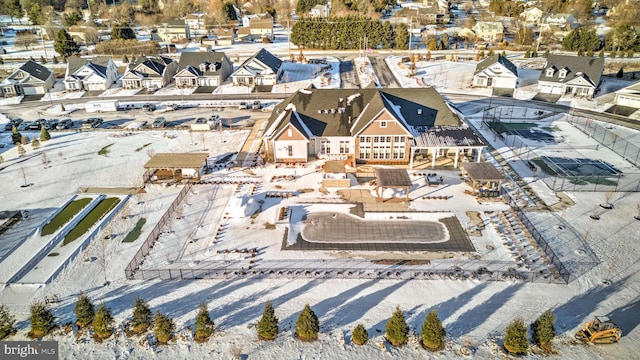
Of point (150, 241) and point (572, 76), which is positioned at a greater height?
point (572, 76)

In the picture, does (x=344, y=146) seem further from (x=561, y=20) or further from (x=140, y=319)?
(x=561, y=20)

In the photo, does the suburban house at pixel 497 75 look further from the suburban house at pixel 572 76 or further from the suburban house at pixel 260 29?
the suburban house at pixel 260 29

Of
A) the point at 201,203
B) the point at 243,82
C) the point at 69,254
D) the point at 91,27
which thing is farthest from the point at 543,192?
the point at 91,27

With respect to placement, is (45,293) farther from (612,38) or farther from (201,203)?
(612,38)

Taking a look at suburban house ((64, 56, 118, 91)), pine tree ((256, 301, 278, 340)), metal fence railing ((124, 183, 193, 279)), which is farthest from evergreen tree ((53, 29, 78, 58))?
pine tree ((256, 301, 278, 340))

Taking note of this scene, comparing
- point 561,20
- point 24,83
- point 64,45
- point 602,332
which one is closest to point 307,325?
point 602,332

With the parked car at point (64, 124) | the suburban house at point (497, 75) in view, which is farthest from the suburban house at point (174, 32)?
the suburban house at point (497, 75)

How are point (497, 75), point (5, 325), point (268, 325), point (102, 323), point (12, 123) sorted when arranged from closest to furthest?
point (268, 325) → point (102, 323) → point (5, 325) → point (12, 123) → point (497, 75)
